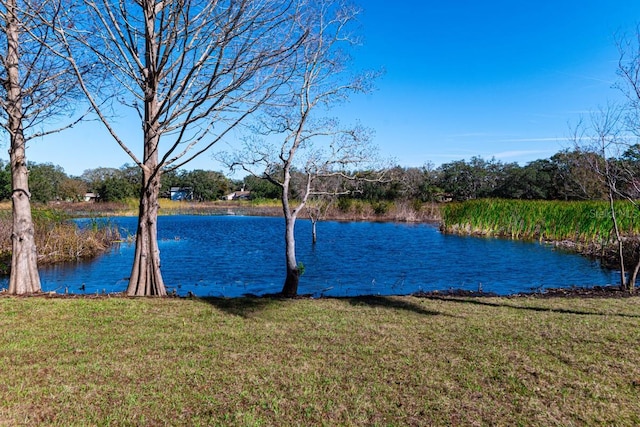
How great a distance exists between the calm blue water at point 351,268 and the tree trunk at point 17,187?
2888mm

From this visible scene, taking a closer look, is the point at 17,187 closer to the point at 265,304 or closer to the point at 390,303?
the point at 265,304

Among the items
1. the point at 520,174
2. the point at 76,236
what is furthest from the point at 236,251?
the point at 520,174

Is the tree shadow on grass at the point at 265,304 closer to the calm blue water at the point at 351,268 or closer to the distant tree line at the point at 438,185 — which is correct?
the calm blue water at the point at 351,268

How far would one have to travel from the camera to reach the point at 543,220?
22.8 metres

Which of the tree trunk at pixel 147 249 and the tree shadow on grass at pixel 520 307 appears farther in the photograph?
the tree trunk at pixel 147 249

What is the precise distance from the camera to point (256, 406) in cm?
349

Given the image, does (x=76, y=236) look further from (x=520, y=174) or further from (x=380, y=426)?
(x=520, y=174)

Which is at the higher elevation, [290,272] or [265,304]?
[290,272]

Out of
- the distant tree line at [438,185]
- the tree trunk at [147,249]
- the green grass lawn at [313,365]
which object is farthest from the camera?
the distant tree line at [438,185]

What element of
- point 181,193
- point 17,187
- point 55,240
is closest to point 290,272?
point 17,187

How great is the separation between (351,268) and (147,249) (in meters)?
7.89

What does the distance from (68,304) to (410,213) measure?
33.9 m

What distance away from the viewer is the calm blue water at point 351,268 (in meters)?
11.3

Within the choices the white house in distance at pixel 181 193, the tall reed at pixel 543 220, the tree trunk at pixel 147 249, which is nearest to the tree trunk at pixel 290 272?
the tree trunk at pixel 147 249
